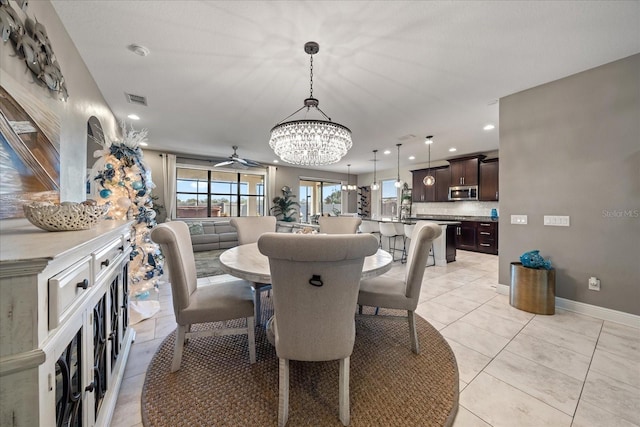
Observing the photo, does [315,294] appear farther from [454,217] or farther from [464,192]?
[454,217]

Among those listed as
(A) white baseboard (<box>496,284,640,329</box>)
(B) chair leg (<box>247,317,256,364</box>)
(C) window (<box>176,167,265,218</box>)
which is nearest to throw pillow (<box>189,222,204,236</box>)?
(C) window (<box>176,167,265,218</box>)

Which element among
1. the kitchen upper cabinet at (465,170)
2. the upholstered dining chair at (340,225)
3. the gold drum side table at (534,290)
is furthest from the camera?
the kitchen upper cabinet at (465,170)

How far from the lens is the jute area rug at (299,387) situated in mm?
1285

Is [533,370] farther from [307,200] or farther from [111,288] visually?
[307,200]

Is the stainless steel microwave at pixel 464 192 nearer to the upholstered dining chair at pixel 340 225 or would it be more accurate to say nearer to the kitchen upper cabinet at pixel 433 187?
the kitchen upper cabinet at pixel 433 187

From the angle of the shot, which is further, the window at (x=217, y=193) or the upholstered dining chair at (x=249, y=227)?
the window at (x=217, y=193)

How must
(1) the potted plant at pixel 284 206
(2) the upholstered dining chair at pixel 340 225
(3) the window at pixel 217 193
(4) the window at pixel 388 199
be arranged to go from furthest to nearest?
(4) the window at pixel 388 199 → (1) the potted plant at pixel 284 206 → (3) the window at pixel 217 193 → (2) the upholstered dining chair at pixel 340 225

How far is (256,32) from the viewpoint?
1.94 m

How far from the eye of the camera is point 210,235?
6359 millimetres

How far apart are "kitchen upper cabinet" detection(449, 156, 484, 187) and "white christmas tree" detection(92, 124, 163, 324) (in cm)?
688

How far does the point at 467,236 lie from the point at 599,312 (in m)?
4.01

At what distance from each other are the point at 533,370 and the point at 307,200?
28.6 ft

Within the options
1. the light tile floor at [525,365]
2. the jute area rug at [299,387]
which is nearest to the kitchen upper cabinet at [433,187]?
the light tile floor at [525,365]

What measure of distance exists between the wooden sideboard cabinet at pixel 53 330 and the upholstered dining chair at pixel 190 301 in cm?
31
